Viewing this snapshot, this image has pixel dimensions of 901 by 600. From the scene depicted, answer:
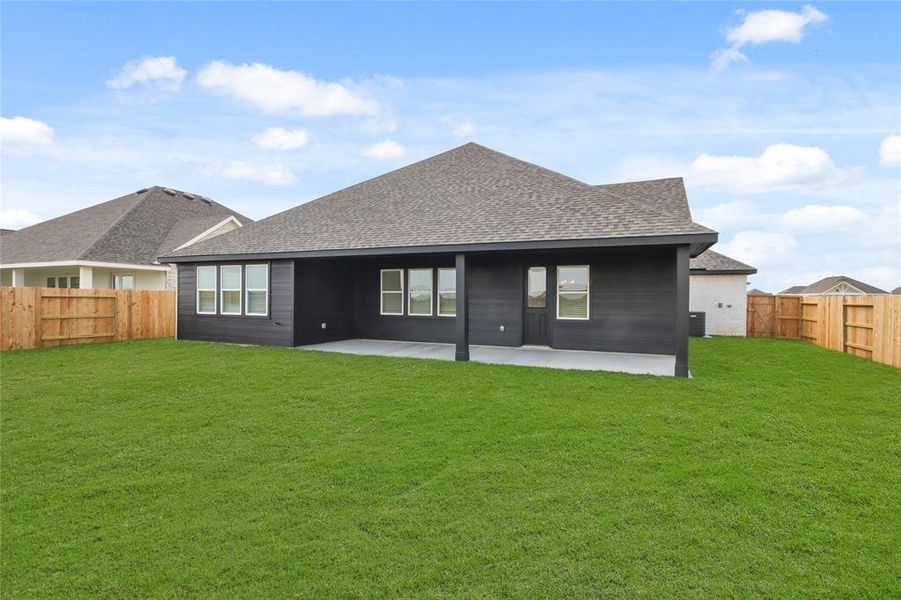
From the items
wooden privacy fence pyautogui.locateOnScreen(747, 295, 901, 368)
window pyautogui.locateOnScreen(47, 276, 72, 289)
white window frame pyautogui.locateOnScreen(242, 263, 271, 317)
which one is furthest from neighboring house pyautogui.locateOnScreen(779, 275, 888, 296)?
window pyautogui.locateOnScreen(47, 276, 72, 289)

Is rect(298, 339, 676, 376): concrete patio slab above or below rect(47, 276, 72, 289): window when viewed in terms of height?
below

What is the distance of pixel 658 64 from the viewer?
1247 cm

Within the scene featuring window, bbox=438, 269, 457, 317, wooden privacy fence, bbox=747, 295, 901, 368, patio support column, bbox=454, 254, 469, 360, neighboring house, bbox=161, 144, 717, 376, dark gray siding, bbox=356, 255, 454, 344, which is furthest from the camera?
dark gray siding, bbox=356, 255, 454, 344

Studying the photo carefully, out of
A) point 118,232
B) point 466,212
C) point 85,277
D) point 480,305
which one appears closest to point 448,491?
point 466,212

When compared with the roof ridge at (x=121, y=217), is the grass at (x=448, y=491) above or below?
below

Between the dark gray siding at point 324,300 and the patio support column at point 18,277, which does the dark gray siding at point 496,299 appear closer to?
the dark gray siding at point 324,300

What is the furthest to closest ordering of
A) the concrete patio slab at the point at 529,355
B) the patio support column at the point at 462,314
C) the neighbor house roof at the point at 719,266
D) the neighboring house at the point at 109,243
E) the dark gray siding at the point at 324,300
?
the neighboring house at the point at 109,243 < the neighbor house roof at the point at 719,266 < the dark gray siding at the point at 324,300 < the patio support column at the point at 462,314 < the concrete patio slab at the point at 529,355

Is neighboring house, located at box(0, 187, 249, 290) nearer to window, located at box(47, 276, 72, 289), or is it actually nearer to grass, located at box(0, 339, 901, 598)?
window, located at box(47, 276, 72, 289)

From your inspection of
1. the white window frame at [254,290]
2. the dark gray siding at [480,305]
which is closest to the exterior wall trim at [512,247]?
the white window frame at [254,290]

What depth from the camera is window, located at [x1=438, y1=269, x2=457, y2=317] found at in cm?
1285

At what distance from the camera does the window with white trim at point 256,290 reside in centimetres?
1263

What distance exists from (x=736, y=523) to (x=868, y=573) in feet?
2.38

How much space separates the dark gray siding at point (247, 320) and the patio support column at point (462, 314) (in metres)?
5.09

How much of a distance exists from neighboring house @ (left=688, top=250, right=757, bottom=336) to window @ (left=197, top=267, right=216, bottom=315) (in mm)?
17449
